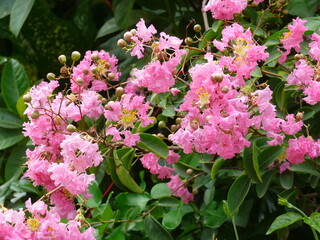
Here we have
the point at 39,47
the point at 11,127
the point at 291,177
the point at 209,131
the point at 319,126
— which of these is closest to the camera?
the point at 209,131

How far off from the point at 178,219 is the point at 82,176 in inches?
17.0

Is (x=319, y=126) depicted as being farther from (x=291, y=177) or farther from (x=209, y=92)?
(x=209, y=92)

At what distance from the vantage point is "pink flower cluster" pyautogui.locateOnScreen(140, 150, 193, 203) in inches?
54.3

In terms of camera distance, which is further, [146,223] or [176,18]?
[176,18]

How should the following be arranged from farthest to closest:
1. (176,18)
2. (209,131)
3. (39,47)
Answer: (39,47) < (176,18) < (209,131)

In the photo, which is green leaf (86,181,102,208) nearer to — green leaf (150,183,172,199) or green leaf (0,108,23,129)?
green leaf (150,183,172,199)

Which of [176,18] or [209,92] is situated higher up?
[209,92]

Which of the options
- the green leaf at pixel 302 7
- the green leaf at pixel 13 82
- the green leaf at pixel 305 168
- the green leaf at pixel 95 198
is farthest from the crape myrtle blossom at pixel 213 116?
the green leaf at pixel 13 82

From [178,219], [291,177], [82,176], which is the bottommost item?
[178,219]

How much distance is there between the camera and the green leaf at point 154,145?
121cm

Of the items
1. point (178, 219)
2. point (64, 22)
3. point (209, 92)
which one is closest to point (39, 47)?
point (64, 22)

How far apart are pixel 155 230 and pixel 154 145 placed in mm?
224

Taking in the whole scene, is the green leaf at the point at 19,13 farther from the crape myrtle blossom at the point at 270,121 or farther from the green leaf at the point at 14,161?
the crape myrtle blossom at the point at 270,121

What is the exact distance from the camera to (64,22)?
2158 mm
